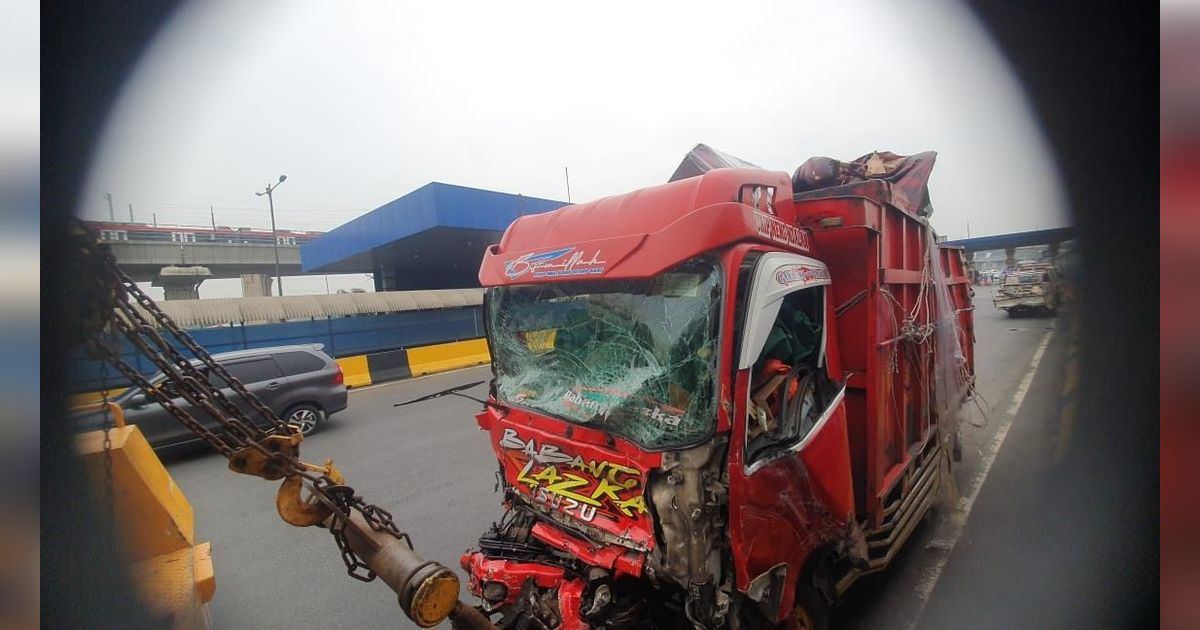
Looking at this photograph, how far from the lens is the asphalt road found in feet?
7.98

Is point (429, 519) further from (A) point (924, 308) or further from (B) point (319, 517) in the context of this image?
(A) point (924, 308)

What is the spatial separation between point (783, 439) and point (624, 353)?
0.83 m

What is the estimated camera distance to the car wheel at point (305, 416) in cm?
664

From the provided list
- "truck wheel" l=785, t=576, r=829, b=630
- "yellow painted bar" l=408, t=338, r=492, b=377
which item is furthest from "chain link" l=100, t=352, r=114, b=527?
"yellow painted bar" l=408, t=338, r=492, b=377

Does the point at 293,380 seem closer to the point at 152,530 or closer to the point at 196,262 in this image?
the point at 152,530

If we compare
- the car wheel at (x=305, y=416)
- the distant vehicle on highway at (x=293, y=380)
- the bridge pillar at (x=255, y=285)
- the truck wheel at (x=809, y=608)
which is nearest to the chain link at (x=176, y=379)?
the bridge pillar at (x=255, y=285)

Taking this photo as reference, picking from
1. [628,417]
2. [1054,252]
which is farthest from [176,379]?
[1054,252]

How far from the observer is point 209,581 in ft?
6.54

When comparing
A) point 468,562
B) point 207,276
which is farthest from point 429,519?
point 207,276

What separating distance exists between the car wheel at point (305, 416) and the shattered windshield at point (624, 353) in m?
5.54

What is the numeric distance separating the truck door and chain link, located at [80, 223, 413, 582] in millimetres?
1531
